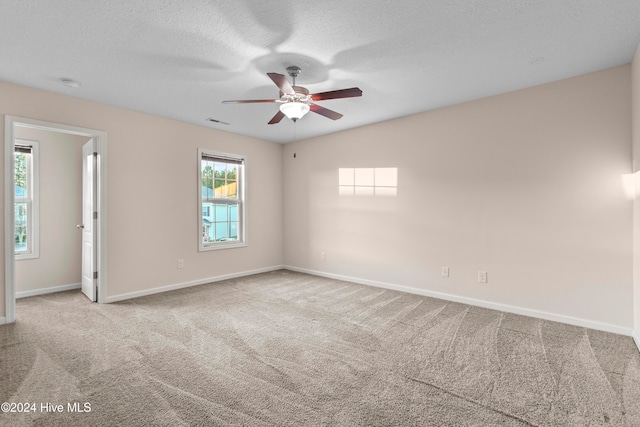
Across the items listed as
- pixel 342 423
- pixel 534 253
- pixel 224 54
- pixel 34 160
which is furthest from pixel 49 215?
pixel 534 253

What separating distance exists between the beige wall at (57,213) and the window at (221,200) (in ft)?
5.97

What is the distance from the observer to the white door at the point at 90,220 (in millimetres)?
3914

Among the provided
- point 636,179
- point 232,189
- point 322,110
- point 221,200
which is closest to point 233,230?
point 221,200

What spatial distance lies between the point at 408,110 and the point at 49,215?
209 inches

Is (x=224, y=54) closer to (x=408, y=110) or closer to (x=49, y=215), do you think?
(x=408, y=110)

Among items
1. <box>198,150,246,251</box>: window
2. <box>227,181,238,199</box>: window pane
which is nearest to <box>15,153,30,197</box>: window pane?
<box>198,150,246,251</box>: window

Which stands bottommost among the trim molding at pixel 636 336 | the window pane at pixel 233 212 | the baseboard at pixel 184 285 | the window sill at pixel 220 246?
the baseboard at pixel 184 285

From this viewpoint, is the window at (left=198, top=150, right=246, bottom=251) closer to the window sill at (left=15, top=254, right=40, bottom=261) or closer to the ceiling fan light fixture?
the window sill at (left=15, top=254, right=40, bottom=261)

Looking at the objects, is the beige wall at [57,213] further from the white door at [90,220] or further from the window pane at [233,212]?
the window pane at [233,212]

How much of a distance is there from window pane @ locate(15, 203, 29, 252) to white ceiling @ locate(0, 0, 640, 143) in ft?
6.44

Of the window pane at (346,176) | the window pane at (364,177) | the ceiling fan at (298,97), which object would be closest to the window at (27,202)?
the ceiling fan at (298,97)

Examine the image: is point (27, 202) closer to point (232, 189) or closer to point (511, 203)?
point (232, 189)

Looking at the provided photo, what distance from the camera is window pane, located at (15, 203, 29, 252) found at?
14.1 feet

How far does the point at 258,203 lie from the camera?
5754 mm
